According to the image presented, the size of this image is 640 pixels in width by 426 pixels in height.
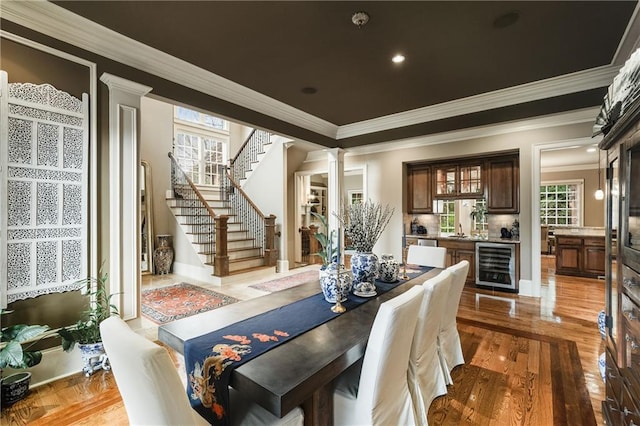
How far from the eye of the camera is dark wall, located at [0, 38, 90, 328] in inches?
81.7

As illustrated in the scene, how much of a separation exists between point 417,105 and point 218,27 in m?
2.80

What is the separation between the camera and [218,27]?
7.88 feet

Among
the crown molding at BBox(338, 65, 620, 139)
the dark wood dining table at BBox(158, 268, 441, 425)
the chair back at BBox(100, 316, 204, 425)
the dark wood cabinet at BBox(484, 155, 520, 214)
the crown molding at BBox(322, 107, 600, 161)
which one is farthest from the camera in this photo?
the dark wood cabinet at BBox(484, 155, 520, 214)

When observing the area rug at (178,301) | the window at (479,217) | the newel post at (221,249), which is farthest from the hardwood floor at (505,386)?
the newel post at (221,249)

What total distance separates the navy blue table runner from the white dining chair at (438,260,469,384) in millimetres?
977

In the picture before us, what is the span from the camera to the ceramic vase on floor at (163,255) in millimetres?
6047

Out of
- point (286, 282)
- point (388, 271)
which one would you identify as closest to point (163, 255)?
point (286, 282)

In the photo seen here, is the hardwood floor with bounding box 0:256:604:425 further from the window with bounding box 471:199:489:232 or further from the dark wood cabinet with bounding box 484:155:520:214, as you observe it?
the window with bounding box 471:199:489:232

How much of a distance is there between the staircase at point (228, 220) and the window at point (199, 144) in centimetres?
74

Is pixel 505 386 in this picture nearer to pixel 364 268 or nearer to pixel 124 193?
pixel 364 268

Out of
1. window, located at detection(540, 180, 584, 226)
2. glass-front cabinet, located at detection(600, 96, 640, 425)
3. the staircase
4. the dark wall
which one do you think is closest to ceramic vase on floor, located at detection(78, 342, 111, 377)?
the dark wall

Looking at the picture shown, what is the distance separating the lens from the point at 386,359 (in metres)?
1.29

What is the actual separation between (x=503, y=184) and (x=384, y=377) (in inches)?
185

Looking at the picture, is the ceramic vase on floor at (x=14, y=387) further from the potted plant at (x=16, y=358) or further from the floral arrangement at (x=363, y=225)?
the floral arrangement at (x=363, y=225)
